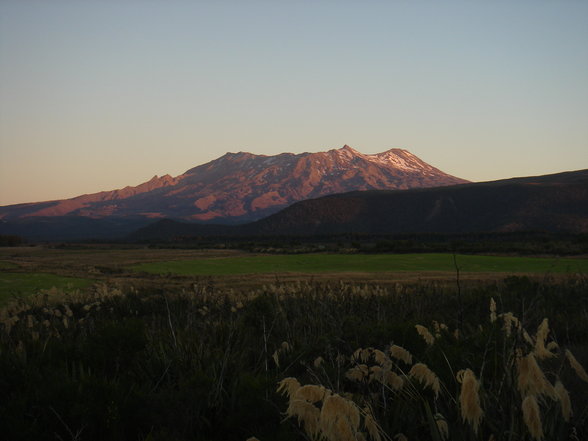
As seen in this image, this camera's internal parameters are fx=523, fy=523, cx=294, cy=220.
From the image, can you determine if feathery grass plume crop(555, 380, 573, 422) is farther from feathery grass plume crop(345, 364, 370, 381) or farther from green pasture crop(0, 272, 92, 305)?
green pasture crop(0, 272, 92, 305)

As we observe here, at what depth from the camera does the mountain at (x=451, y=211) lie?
9194 centimetres

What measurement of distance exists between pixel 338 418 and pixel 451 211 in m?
115

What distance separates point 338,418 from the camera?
5.83ft

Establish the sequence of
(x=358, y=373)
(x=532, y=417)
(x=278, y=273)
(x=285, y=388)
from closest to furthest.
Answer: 1. (x=532, y=417)
2. (x=285, y=388)
3. (x=358, y=373)
4. (x=278, y=273)

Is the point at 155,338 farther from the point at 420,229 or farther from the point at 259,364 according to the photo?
the point at 420,229

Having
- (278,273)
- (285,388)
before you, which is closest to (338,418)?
(285,388)

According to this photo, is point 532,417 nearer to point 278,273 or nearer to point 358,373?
point 358,373

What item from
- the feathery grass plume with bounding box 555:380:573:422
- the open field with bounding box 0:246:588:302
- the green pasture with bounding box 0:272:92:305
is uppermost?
the feathery grass plume with bounding box 555:380:573:422

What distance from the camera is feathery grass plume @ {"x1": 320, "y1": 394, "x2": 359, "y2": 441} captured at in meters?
1.74

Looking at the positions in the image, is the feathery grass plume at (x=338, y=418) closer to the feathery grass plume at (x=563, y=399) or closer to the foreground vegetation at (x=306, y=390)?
the foreground vegetation at (x=306, y=390)

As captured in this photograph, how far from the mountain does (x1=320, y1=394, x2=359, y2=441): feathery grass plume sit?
294ft

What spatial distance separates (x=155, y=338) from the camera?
615 cm

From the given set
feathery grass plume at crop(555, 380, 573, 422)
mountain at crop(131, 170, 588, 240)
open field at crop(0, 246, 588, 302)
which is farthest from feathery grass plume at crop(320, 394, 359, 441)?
mountain at crop(131, 170, 588, 240)

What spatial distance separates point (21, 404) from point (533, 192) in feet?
362
